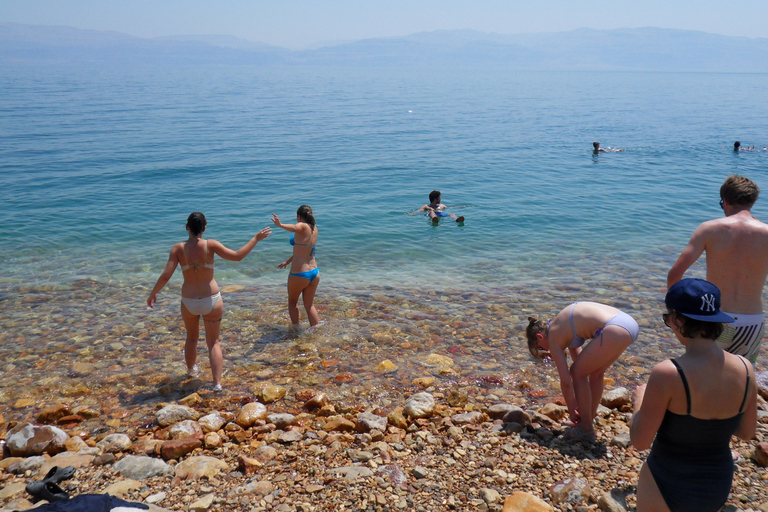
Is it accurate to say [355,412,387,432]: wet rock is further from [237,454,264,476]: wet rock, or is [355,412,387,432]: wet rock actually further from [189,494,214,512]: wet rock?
[189,494,214,512]: wet rock

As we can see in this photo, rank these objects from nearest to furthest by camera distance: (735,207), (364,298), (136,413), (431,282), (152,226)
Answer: (735,207) < (136,413) < (364,298) < (431,282) < (152,226)

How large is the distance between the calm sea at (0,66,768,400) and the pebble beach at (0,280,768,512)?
55cm

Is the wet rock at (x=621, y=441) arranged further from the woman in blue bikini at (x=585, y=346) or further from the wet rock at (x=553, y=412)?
the wet rock at (x=553, y=412)

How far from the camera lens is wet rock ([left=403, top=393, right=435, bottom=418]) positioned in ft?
18.6

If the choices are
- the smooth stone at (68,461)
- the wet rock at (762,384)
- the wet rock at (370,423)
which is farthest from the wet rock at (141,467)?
the wet rock at (762,384)

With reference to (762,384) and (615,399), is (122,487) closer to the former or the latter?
(615,399)

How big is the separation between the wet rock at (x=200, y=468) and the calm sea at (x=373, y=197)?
4.69 metres

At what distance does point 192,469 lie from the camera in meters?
4.61

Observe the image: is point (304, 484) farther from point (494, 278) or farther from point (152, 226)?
point (152, 226)

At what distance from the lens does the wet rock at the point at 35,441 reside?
5.16 m

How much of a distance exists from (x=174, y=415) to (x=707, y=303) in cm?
521

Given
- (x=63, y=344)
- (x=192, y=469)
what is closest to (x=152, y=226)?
(x=63, y=344)

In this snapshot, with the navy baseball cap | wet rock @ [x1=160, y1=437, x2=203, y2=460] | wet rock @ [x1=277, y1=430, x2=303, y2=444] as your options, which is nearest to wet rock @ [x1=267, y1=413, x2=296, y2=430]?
wet rock @ [x1=277, y1=430, x2=303, y2=444]

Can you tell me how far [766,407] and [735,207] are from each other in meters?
2.40
